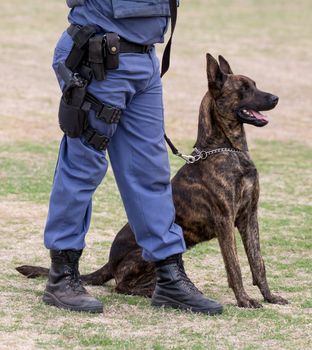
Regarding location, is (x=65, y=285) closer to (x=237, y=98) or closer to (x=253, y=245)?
(x=253, y=245)

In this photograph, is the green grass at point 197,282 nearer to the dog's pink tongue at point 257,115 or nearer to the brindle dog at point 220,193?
the brindle dog at point 220,193

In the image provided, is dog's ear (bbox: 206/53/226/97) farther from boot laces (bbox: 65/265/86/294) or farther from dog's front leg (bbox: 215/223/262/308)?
boot laces (bbox: 65/265/86/294)

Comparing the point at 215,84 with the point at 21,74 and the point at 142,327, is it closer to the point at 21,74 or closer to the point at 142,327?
the point at 142,327

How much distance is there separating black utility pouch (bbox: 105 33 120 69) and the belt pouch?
0.02 m

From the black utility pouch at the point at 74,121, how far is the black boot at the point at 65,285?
635mm

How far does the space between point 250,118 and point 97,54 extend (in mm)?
1130

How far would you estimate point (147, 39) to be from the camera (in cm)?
534

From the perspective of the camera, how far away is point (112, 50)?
17.1ft

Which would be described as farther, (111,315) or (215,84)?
(215,84)

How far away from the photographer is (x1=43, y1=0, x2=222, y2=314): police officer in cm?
529

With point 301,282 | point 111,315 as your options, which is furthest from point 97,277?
point 301,282

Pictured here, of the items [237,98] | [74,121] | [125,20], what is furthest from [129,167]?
[237,98]

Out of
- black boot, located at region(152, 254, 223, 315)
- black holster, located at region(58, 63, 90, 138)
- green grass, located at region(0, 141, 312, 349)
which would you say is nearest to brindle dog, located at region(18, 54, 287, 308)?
green grass, located at region(0, 141, 312, 349)

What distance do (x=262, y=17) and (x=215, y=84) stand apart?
714 inches
